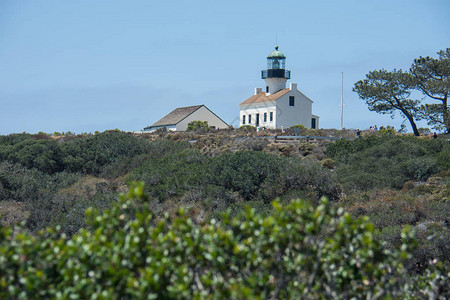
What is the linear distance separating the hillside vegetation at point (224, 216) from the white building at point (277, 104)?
1218cm

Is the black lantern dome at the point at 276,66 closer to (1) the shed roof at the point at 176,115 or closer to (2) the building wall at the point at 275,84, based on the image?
(2) the building wall at the point at 275,84

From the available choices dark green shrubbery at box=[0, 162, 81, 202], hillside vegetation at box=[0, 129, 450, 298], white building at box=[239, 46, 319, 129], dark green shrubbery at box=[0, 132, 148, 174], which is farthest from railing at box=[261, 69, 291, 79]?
dark green shrubbery at box=[0, 162, 81, 202]

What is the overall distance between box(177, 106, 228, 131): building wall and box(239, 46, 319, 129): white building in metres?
3.17

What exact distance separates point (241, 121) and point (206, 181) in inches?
1325

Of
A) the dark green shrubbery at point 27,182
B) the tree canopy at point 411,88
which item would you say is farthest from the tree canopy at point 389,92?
the dark green shrubbery at point 27,182

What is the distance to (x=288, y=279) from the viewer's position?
688 cm

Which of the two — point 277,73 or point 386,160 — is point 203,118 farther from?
point 386,160

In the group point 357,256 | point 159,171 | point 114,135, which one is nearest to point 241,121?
point 114,135

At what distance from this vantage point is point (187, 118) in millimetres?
55781

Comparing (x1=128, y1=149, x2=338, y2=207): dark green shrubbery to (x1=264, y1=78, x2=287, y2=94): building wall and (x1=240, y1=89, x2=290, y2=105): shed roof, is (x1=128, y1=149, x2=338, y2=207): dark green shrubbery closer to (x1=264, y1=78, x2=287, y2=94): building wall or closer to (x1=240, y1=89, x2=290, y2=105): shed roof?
(x1=240, y1=89, x2=290, y2=105): shed roof

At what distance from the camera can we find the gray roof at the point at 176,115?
56.4 metres

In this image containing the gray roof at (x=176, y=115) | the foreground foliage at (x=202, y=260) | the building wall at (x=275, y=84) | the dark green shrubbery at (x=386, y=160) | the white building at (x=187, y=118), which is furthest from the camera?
the building wall at (x=275, y=84)

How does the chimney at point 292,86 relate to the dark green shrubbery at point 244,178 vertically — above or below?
above

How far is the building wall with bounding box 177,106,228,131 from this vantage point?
5547cm
